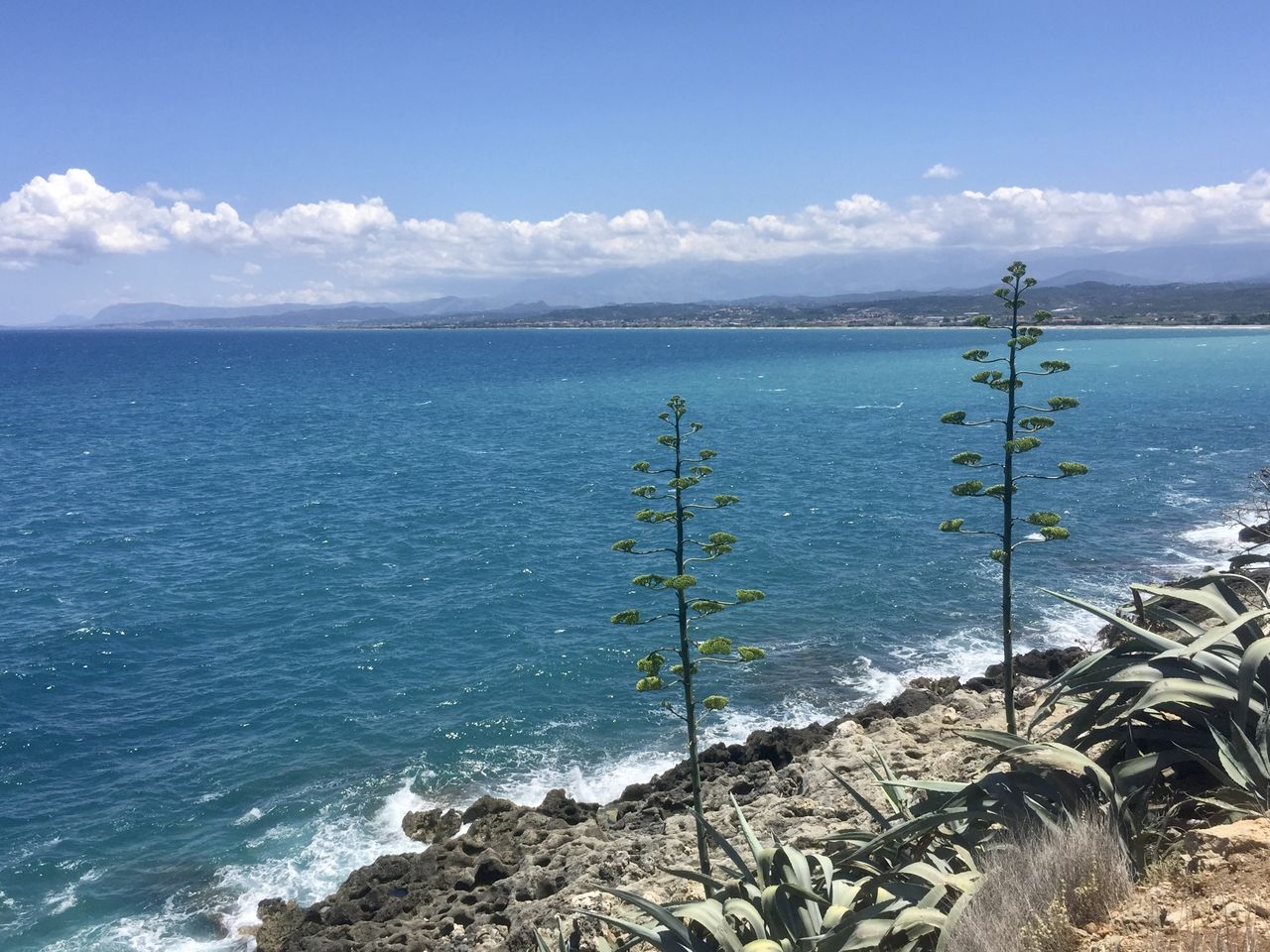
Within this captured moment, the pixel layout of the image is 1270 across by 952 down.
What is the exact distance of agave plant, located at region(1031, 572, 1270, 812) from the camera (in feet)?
20.5

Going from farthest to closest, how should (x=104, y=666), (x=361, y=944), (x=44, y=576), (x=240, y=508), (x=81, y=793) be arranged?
(x=240, y=508)
(x=44, y=576)
(x=104, y=666)
(x=81, y=793)
(x=361, y=944)

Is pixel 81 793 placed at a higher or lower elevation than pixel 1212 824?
lower

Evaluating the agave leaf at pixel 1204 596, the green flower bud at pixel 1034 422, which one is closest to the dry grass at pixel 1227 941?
the agave leaf at pixel 1204 596

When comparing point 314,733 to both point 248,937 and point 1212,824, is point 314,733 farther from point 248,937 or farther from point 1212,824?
point 1212,824

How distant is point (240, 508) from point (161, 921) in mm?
30285

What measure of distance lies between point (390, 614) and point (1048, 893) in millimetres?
25501

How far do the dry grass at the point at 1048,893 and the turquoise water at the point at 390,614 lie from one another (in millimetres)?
14156

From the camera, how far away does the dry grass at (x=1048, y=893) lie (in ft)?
17.2

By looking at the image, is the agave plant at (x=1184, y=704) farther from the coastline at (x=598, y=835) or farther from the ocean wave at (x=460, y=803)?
the ocean wave at (x=460, y=803)

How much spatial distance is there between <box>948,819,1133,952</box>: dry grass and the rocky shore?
6.97m

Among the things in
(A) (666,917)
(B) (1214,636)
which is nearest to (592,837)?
(A) (666,917)

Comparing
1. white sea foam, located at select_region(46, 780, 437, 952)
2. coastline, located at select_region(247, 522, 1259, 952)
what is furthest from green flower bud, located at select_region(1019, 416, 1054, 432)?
white sea foam, located at select_region(46, 780, 437, 952)

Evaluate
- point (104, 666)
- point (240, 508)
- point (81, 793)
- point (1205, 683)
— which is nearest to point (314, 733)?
point (81, 793)

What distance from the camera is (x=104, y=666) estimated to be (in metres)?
25.2
